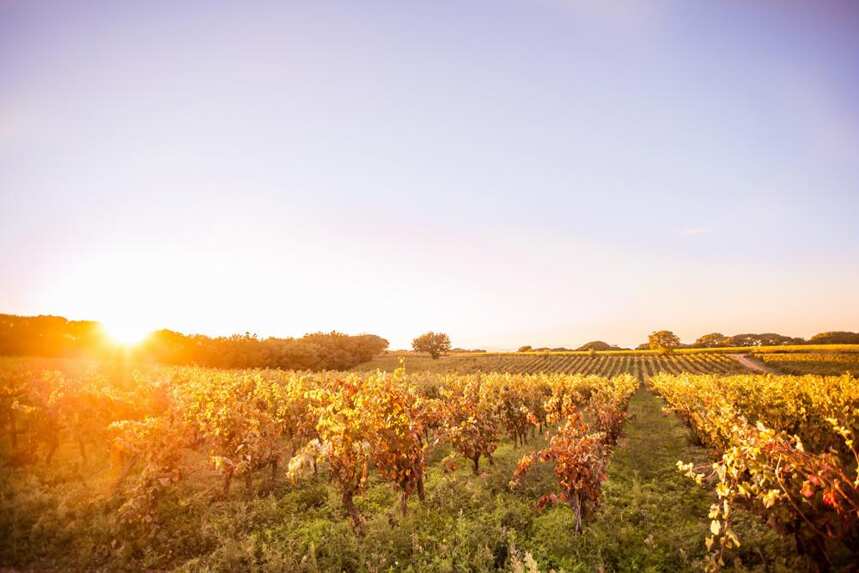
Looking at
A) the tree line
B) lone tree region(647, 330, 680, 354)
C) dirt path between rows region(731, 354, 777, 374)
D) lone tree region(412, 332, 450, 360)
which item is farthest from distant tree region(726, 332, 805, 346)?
the tree line

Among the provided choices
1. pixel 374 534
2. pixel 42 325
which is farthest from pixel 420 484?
pixel 42 325

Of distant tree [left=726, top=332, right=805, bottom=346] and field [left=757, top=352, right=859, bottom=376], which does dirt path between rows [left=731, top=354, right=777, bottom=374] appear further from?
distant tree [left=726, top=332, right=805, bottom=346]

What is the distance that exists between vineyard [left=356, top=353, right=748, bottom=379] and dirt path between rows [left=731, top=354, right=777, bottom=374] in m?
1.40

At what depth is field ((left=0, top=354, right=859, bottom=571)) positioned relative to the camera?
893 centimetres

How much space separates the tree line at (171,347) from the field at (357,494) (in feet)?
146

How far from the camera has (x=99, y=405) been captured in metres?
17.3

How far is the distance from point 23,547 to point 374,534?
9243mm

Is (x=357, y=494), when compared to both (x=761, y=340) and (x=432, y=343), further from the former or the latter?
(x=761, y=340)

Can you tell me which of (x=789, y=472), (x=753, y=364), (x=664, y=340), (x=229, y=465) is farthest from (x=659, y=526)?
(x=664, y=340)

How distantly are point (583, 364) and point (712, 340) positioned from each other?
76.2 m

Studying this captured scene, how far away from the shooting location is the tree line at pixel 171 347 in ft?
167

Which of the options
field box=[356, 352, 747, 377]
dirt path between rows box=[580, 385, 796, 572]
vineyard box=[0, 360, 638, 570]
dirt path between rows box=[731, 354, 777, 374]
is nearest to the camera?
dirt path between rows box=[580, 385, 796, 572]

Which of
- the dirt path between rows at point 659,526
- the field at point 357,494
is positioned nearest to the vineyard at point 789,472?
the field at point 357,494

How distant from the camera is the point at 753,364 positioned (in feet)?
267
